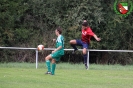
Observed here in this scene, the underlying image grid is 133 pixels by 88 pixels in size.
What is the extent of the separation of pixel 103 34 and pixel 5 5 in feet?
25.4

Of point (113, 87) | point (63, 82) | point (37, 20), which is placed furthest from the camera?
point (37, 20)

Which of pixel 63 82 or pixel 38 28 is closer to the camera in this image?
pixel 63 82

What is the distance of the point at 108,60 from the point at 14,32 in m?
7.64

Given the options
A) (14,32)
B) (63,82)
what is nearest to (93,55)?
(14,32)

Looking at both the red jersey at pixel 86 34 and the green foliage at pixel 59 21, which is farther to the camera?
the green foliage at pixel 59 21

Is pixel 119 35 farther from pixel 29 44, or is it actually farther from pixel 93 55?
pixel 29 44

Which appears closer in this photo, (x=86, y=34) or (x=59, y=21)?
(x=86, y=34)

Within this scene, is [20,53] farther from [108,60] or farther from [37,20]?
[108,60]

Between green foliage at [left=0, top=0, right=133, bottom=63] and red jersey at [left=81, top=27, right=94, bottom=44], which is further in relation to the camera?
green foliage at [left=0, top=0, right=133, bottom=63]

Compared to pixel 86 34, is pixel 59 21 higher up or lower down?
higher up

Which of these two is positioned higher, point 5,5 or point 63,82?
point 5,5

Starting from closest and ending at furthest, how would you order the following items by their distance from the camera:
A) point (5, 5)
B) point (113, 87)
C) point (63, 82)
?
point (113, 87) < point (63, 82) < point (5, 5)

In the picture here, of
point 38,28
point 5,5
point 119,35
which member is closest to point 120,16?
point 119,35

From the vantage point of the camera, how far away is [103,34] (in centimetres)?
3444
